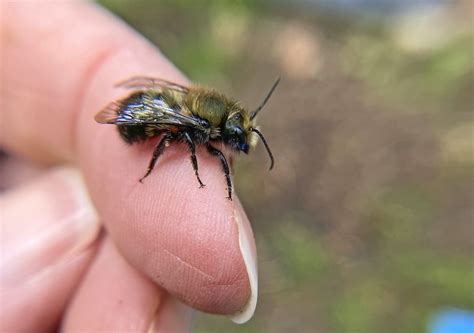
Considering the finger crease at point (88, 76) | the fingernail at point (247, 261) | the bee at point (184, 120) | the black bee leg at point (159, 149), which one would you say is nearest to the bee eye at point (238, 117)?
the bee at point (184, 120)

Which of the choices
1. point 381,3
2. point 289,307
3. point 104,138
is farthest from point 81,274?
point 381,3

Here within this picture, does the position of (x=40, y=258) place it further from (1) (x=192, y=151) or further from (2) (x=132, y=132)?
(1) (x=192, y=151)

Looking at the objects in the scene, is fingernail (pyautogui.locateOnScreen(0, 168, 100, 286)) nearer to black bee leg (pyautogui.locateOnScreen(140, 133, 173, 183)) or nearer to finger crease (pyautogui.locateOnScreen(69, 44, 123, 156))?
finger crease (pyautogui.locateOnScreen(69, 44, 123, 156))

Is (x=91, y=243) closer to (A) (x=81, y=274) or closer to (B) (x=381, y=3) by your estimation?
(A) (x=81, y=274)

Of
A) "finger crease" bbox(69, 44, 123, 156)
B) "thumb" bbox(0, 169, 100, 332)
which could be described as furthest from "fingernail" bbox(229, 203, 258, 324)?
"finger crease" bbox(69, 44, 123, 156)

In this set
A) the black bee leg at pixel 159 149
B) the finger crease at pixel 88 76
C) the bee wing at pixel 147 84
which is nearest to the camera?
the black bee leg at pixel 159 149

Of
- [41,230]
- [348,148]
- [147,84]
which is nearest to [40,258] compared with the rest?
[41,230]

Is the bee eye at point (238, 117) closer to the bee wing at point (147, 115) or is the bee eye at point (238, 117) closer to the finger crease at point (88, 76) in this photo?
the bee wing at point (147, 115)
